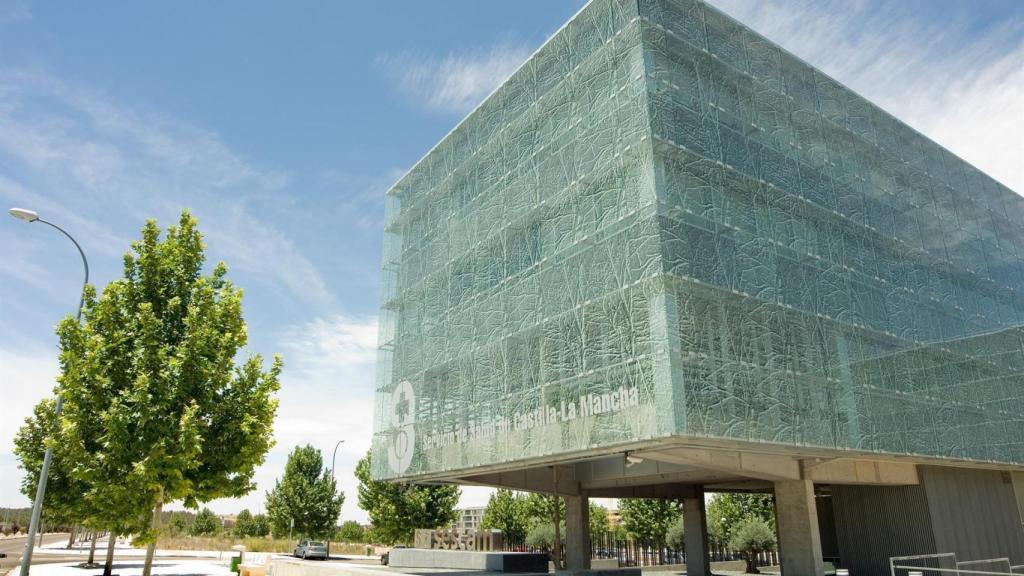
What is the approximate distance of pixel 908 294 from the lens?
88.0 ft

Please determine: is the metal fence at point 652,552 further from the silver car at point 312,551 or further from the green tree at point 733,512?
the silver car at point 312,551

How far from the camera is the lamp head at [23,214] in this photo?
62.8 feet

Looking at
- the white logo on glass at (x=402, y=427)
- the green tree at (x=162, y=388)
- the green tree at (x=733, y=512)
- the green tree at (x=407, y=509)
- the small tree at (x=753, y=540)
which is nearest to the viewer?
the green tree at (x=162, y=388)

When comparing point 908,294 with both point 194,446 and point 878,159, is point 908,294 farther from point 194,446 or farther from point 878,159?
point 194,446

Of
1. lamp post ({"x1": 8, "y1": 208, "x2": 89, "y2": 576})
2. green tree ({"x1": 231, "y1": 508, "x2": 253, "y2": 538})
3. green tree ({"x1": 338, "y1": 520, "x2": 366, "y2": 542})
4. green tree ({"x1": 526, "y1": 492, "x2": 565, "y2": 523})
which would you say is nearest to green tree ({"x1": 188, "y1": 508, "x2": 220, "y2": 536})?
green tree ({"x1": 231, "y1": 508, "x2": 253, "y2": 538})

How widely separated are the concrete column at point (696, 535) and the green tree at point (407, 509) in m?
18.7

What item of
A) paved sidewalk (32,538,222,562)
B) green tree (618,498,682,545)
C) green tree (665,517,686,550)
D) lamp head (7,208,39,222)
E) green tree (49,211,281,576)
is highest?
lamp head (7,208,39,222)

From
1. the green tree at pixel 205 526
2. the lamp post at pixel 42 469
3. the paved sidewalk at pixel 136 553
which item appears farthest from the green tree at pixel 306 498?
the green tree at pixel 205 526

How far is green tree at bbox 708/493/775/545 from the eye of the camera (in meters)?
51.0

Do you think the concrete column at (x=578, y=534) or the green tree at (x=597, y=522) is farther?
the green tree at (x=597, y=522)

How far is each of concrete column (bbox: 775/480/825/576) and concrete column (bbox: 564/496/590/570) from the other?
30.7ft

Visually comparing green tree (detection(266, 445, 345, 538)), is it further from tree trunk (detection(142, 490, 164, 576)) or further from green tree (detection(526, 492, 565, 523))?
tree trunk (detection(142, 490, 164, 576))

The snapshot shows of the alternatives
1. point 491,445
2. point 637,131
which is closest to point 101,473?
point 491,445

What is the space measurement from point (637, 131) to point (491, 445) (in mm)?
11913
